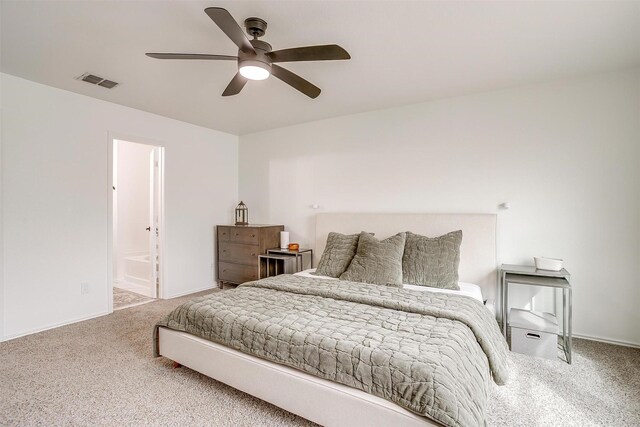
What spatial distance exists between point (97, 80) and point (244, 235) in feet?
8.19

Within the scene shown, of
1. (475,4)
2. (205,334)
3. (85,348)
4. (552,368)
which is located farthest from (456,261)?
(85,348)

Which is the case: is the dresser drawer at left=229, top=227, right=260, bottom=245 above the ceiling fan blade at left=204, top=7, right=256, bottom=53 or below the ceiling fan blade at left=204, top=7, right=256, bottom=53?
below

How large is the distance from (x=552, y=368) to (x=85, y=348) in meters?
3.96

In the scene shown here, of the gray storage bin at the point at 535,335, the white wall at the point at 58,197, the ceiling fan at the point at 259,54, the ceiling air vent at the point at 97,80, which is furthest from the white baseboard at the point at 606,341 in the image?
the ceiling air vent at the point at 97,80

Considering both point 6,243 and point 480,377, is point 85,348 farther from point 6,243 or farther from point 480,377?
point 480,377

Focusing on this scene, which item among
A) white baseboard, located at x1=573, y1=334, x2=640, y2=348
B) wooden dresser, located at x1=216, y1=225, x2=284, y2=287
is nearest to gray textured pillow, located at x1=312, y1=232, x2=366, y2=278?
wooden dresser, located at x1=216, y1=225, x2=284, y2=287

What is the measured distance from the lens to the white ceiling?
201 cm

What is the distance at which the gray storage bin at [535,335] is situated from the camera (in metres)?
2.64

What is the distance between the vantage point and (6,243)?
300cm

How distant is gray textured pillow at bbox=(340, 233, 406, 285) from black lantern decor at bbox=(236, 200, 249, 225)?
8.05 feet

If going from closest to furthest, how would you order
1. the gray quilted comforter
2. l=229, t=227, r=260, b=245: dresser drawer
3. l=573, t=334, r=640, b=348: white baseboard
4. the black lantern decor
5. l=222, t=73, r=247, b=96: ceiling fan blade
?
the gray quilted comforter < l=222, t=73, r=247, b=96: ceiling fan blade < l=573, t=334, r=640, b=348: white baseboard < l=229, t=227, r=260, b=245: dresser drawer < the black lantern decor

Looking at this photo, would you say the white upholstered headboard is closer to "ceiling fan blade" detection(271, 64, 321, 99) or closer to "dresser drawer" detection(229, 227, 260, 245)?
"dresser drawer" detection(229, 227, 260, 245)

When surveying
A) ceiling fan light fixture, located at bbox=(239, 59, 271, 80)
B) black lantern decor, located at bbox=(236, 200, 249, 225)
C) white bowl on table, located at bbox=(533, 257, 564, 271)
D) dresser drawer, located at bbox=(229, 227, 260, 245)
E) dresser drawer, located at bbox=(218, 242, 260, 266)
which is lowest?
dresser drawer, located at bbox=(218, 242, 260, 266)

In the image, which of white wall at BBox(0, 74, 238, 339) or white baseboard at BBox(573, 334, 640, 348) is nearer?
white baseboard at BBox(573, 334, 640, 348)
